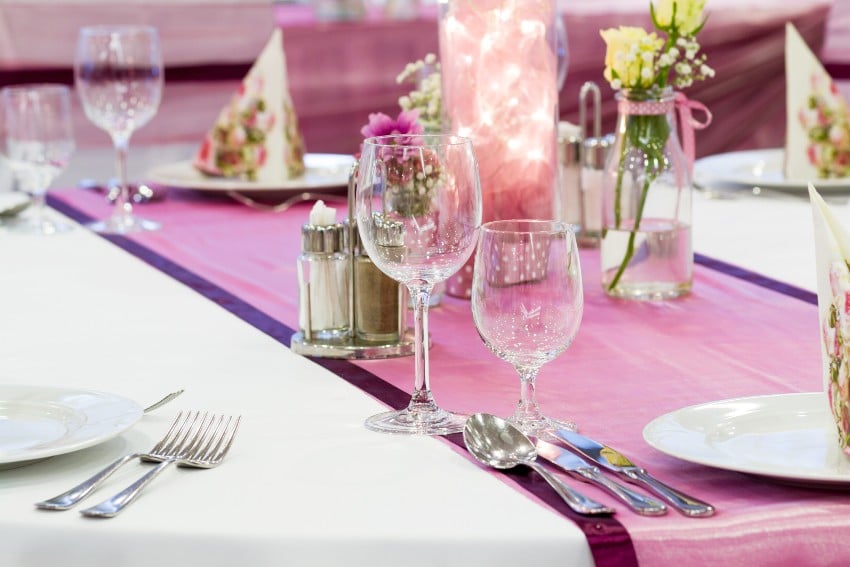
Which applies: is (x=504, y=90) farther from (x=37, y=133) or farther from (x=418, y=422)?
(x=37, y=133)

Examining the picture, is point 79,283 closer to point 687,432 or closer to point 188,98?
point 687,432

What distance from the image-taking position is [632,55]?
1.37 m

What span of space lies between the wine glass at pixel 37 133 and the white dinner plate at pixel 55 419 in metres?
0.86

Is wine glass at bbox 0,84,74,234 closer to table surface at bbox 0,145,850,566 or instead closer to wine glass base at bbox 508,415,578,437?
table surface at bbox 0,145,850,566

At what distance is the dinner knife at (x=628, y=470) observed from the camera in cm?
80

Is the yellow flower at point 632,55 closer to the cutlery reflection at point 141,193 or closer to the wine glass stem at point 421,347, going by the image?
the wine glass stem at point 421,347

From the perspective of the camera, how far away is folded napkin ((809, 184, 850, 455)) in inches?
34.7

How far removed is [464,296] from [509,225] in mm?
453

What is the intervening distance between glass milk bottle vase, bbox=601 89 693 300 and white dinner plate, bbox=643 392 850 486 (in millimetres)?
441

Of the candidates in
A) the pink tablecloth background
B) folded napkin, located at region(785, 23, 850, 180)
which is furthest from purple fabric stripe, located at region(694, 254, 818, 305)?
the pink tablecloth background

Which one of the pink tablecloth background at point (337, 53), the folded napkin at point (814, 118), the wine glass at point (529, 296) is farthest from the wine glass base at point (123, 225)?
the pink tablecloth background at point (337, 53)

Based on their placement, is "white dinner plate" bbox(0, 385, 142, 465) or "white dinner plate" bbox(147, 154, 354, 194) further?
"white dinner plate" bbox(147, 154, 354, 194)

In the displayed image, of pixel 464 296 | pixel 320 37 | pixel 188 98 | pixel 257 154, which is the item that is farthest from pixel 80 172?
pixel 464 296

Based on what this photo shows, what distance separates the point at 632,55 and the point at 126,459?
710mm
